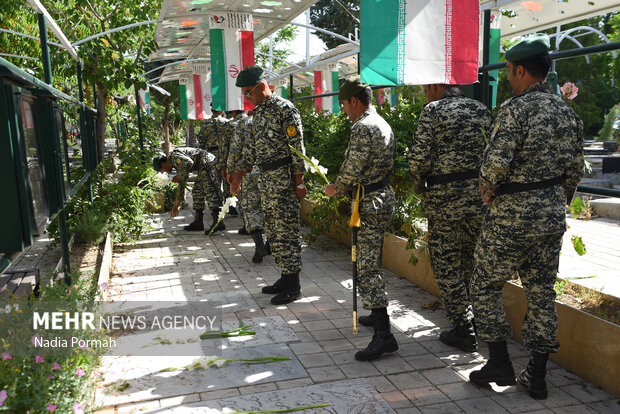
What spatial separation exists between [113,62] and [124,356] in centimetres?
612

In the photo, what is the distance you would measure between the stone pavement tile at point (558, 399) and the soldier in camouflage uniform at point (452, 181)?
737 millimetres

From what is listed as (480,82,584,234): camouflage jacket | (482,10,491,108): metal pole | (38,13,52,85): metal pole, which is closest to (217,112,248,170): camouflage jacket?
(38,13,52,85): metal pole

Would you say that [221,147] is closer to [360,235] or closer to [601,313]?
[360,235]

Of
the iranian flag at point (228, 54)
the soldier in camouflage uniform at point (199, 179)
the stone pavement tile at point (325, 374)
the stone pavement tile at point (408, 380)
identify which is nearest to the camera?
the stone pavement tile at point (408, 380)

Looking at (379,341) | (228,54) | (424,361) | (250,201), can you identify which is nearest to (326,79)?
(228,54)

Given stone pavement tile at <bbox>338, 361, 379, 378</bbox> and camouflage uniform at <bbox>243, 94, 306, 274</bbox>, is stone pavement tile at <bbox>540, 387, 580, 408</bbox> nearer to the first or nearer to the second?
stone pavement tile at <bbox>338, 361, 379, 378</bbox>

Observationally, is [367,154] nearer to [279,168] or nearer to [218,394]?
[279,168]

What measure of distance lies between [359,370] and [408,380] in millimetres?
363

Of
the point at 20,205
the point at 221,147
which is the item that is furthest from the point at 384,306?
the point at 221,147

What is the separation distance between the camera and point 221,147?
359 inches

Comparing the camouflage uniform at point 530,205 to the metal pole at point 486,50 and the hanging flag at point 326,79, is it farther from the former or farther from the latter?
the hanging flag at point 326,79

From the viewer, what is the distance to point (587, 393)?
3469 mm

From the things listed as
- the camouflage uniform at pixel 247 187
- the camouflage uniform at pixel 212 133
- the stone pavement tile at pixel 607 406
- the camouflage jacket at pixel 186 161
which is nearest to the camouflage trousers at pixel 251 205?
the camouflage uniform at pixel 247 187

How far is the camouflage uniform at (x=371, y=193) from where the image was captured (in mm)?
4098
